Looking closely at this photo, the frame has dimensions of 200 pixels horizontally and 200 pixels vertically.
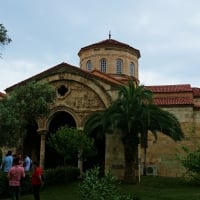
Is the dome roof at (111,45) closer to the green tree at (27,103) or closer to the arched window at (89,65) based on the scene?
the arched window at (89,65)

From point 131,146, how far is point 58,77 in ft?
23.3

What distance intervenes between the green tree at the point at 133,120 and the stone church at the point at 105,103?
5.97ft

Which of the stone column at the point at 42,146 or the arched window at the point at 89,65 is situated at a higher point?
the arched window at the point at 89,65

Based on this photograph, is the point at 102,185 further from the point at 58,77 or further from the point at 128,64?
the point at 128,64

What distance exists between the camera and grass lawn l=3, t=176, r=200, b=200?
1672 cm

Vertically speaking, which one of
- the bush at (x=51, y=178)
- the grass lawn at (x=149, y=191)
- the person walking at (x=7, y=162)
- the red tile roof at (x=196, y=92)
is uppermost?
the red tile roof at (x=196, y=92)

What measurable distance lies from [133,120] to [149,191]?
3719 mm

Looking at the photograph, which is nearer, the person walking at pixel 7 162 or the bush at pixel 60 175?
the person walking at pixel 7 162

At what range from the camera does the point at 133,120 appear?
2069cm

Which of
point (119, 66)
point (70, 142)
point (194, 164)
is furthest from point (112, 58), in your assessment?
point (70, 142)

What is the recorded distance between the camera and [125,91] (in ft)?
71.4

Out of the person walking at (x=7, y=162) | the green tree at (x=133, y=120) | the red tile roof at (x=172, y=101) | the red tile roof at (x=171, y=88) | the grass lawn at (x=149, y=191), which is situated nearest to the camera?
the person walking at (x=7, y=162)

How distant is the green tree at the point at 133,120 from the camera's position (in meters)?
20.8

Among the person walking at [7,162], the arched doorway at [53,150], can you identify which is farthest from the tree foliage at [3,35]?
the arched doorway at [53,150]
